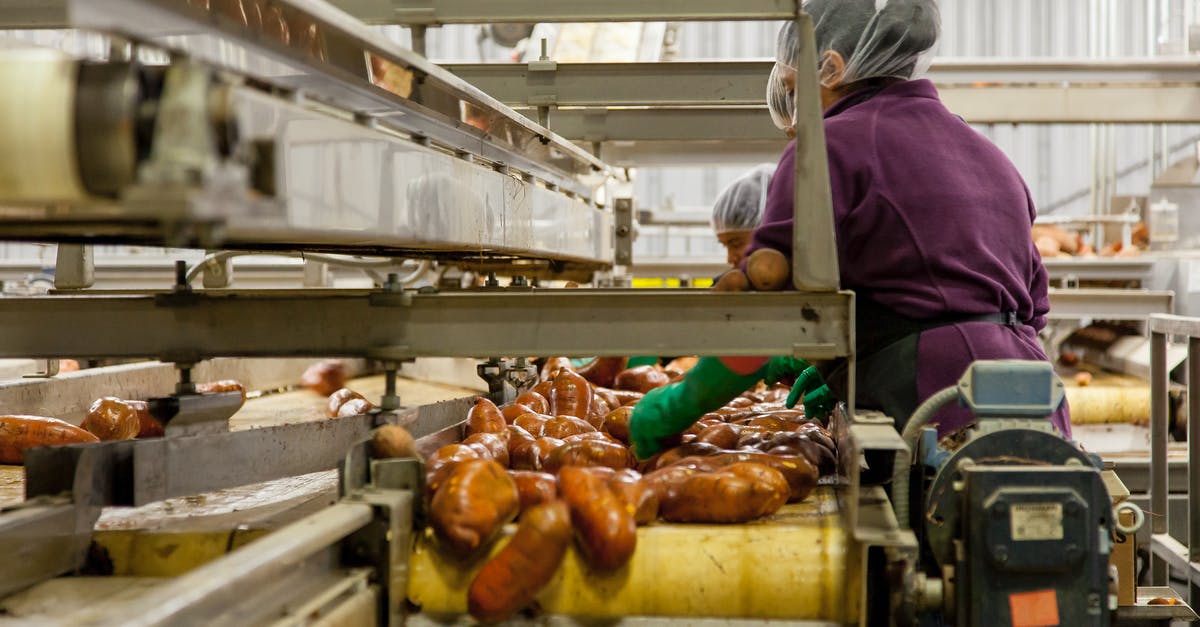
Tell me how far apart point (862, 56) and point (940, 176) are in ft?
1.11

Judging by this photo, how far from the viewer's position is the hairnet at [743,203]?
179 inches

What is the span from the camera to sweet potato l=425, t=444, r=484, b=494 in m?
1.59

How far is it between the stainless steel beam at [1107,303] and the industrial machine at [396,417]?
15.3ft

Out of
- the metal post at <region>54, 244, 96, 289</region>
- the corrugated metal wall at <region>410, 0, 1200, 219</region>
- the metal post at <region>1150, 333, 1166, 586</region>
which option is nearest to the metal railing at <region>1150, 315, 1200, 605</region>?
the metal post at <region>1150, 333, 1166, 586</region>

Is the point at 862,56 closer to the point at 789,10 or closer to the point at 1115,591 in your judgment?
the point at 789,10

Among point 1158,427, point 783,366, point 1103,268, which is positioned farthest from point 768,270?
point 1103,268

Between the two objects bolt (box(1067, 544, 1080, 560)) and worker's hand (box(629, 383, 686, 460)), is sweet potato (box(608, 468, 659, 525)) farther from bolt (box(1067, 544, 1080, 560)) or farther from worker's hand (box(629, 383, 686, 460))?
bolt (box(1067, 544, 1080, 560))

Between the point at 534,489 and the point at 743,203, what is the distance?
124 inches

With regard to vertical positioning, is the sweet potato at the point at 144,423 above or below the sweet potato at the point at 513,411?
below

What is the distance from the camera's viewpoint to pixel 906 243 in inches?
74.2

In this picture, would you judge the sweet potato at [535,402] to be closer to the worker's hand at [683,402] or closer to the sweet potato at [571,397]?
the sweet potato at [571,397]

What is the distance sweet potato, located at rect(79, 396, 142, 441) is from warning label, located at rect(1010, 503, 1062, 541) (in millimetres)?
2029

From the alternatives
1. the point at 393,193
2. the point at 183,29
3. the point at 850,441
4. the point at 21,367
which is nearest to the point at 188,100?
the point at 183,29

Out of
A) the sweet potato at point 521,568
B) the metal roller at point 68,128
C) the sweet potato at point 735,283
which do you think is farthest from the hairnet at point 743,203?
the metal roller at point 68,128
